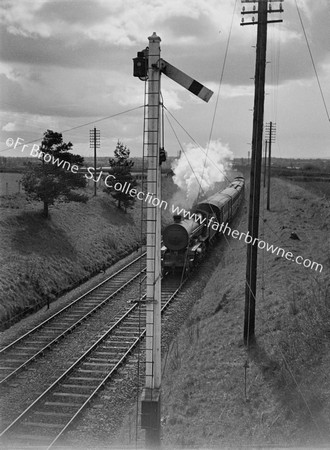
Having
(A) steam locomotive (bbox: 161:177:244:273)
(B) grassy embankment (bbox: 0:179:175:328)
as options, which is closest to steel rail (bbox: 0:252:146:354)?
(B) grassy embankment (bbox: 0:179:175:328)

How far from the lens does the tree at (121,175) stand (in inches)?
1307

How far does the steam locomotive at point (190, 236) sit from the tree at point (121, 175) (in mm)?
9806

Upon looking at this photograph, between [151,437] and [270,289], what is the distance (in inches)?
360

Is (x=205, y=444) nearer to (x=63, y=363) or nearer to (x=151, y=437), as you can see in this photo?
(x=151, y=437)

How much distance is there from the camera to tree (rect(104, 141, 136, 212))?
33.2 m

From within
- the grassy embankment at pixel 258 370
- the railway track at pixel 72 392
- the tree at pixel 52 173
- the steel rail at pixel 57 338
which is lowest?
the railway track at pixel 72 392

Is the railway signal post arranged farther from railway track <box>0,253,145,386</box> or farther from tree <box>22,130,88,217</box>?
tree <box>22,130,88,217</box>

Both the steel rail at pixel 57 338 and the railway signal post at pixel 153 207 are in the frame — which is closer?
the railway signal post at pixel 153 207

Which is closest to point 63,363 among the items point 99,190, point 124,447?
point 124,447

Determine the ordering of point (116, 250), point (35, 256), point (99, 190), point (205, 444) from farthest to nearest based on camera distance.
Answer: point (99, 190), point (116, 250), point (35, 256), point (205, 444)

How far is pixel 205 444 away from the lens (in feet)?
27.3

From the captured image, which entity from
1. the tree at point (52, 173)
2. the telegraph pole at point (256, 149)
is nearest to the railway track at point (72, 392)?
the telegraph pole at point (256, 149)

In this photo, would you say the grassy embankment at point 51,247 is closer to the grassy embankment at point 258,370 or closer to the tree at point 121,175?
the tree at point 121,175

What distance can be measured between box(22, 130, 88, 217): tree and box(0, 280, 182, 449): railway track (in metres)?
A: 11.5
